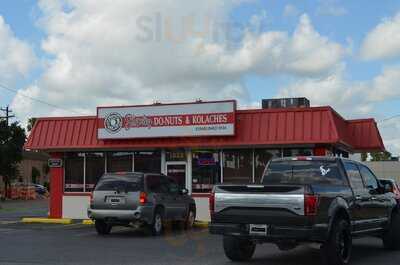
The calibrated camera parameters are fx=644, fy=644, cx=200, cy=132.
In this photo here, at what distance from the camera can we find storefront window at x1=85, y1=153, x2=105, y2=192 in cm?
2498

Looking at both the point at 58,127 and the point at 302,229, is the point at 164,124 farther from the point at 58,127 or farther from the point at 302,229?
the point at 302,229

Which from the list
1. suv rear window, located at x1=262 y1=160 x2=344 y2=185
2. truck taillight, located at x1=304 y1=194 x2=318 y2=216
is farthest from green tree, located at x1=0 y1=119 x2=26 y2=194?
truck taillight, located at x1=304 y1=194 x2=318 y2=216

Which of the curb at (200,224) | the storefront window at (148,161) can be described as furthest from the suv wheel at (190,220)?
the storefront window at (148,161)

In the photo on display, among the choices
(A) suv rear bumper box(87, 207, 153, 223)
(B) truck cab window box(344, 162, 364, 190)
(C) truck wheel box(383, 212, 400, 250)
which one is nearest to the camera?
(B) truck cab window box(344, 162, 364, 190)

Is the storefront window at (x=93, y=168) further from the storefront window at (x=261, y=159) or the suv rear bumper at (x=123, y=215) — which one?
the suv rear bumper at (x=123, y=215)

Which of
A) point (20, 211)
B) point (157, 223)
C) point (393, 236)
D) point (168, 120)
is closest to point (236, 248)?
point (393, 236)

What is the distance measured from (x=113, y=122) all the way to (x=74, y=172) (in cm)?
313

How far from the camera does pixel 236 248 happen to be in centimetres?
1176

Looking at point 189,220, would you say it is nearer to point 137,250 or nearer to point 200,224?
point 200,224

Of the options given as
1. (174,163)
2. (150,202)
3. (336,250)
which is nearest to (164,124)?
(174,163)

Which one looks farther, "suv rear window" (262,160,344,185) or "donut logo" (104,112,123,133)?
"donut logo" (104,112,123,133)

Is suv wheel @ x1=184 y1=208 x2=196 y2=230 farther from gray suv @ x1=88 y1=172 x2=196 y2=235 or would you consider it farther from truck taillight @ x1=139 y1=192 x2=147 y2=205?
truck taillight @ x1=139 y1=192 x2=147 y2=205

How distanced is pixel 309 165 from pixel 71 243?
6.39m

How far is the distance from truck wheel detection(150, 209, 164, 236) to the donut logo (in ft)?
19.7
